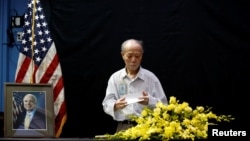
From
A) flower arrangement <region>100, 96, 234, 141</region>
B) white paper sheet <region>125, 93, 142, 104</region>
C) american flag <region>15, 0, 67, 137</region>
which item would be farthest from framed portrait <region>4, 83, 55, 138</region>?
flower arrangement <region>100, 96, 234, 141</region>

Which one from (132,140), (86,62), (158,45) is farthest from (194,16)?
(132,140)

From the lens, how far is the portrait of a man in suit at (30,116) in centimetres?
375

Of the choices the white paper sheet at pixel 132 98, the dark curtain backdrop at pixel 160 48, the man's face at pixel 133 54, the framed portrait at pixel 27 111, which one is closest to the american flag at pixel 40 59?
the dark curtain backdrop at pixel 160 48

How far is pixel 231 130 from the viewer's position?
228 cm

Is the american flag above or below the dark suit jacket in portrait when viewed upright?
above

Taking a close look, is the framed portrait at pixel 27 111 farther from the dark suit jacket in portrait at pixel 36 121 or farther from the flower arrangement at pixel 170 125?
the flower arrangement at pixel 170 125

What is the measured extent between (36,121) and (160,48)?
70.6 inches

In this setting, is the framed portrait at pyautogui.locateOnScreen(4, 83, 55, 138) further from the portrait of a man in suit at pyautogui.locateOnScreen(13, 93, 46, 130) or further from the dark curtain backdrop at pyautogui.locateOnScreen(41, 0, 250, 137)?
the dark curtain backdrop at pyautogui.locateOnScreen(41, 0, 250, 137)

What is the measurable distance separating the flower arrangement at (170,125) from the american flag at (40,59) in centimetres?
214

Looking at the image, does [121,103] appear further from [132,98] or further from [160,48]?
[160,48]

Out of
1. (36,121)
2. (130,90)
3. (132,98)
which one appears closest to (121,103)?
(132,98)

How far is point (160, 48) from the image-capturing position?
489 cm

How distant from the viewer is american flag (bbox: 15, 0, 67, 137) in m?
4.64

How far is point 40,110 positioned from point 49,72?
3.11 ft
